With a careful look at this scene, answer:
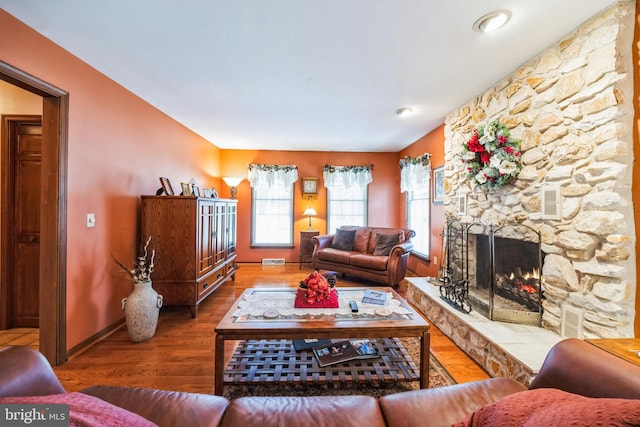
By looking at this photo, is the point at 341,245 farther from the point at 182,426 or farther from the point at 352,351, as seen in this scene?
the point at 182,426

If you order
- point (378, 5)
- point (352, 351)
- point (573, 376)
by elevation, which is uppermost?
point (378, 5)

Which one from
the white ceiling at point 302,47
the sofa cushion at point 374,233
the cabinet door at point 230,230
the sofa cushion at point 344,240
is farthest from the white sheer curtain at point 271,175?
the white ceiling at point 302,47

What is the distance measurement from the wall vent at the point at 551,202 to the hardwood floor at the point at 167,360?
130cm

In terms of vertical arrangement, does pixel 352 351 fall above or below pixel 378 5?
below

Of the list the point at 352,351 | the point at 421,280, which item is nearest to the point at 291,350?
the point at 352,351

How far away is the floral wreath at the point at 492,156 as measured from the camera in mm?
2217

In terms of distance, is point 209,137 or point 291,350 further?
point 209,137

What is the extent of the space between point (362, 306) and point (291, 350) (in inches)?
24.8

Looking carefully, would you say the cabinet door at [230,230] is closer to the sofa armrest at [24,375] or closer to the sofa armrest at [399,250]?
the sofa armrest at [399,250]

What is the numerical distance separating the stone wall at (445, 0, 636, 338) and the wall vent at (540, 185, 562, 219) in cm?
2

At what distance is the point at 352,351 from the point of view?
6.02ft

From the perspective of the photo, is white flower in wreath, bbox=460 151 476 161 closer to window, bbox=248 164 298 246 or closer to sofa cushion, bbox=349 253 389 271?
sofa cushion, bbox=349 253 389 271

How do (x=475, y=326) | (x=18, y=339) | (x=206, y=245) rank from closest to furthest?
(x=475, y=326) < (x=18, y=339) < (x=206, y=245)

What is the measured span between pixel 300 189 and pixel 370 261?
2.29m
